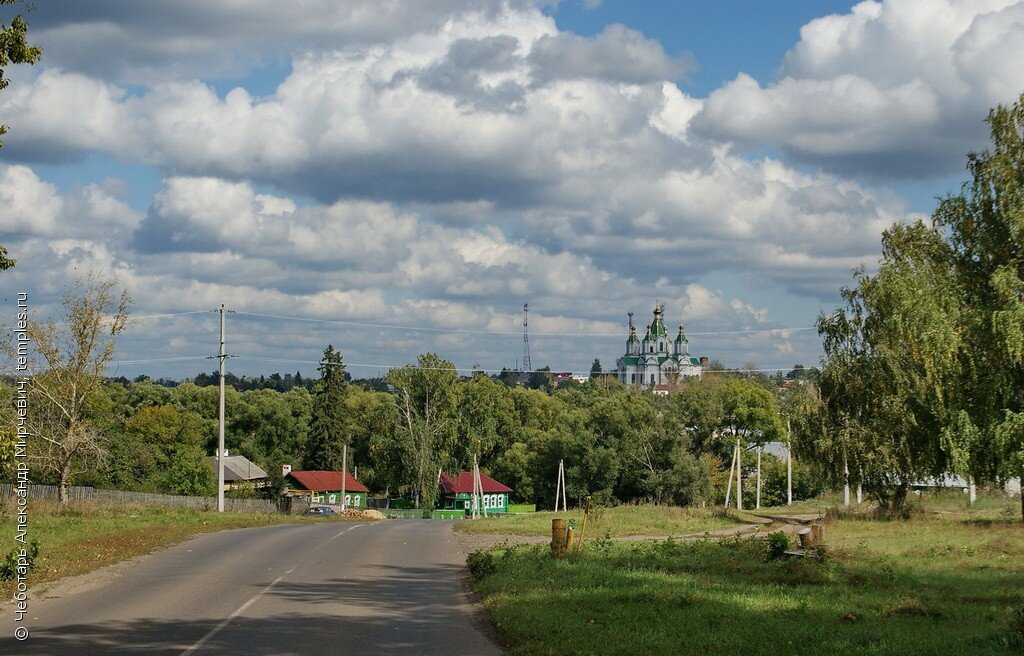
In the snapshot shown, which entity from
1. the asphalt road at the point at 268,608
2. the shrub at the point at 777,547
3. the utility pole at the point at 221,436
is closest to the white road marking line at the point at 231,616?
the asphalt road at the point at 268,608

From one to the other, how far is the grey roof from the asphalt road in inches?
2478

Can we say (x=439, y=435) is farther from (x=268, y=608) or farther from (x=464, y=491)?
(x=268, y=608)

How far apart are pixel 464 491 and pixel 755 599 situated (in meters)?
80.5

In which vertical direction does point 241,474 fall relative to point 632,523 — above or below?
below

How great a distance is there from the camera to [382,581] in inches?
867

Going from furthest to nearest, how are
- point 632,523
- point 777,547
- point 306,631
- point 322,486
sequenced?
point 322,486 → point 632,523 → point 777,547 → point 306,631

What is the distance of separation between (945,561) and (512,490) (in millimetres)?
77170

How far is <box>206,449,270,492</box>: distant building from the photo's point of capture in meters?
89.0

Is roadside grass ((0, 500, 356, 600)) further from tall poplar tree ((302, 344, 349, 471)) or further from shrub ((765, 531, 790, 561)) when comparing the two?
tall poplar tree ((302, 344, 349, 471))

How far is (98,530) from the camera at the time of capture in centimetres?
3181

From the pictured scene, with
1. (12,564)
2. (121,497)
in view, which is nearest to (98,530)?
(12,564)

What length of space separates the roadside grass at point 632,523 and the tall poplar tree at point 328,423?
56842 mm

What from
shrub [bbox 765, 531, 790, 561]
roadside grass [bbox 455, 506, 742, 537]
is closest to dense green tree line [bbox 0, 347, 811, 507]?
roadside grass [bbox 455, 506, 742, 537]

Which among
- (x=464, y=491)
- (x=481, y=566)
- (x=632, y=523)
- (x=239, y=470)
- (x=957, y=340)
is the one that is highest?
(x=957, y=340)
